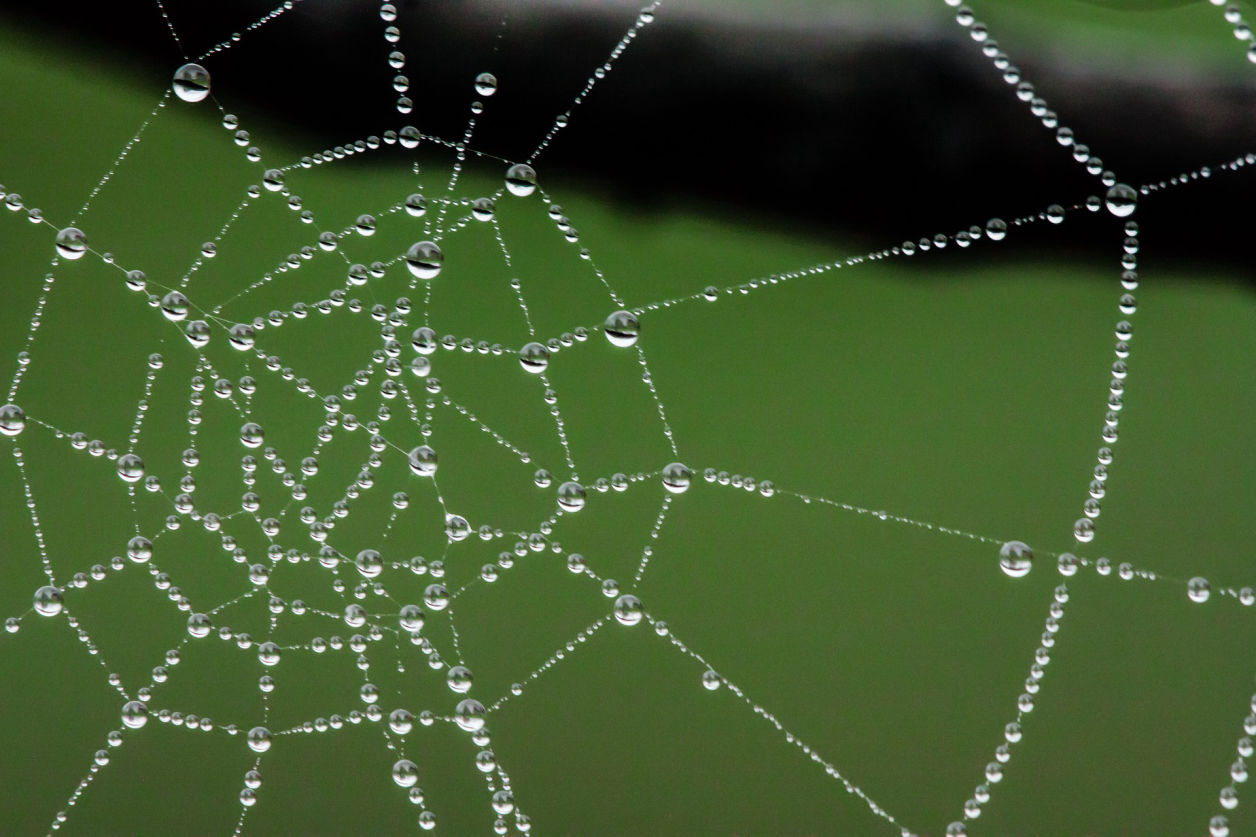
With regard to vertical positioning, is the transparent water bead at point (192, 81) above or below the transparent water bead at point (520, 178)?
above

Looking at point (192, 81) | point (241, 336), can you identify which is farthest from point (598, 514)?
point (192, 81)

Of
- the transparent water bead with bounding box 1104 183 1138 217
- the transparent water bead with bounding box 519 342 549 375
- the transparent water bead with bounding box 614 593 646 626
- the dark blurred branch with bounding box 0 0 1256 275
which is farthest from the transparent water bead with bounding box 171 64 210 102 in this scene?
the transparent water bead with bounding box 1104 183 1138 217

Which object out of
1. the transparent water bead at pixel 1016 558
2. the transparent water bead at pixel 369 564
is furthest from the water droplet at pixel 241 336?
the transparent water bead at pixel 1016 558

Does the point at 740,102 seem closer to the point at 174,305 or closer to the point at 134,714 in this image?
the point at 174,305

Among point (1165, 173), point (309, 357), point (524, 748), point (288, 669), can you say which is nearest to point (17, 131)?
point (309, 357)

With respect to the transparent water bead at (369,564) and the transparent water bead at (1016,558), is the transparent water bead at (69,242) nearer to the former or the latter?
the transparent water bead at (369,564)

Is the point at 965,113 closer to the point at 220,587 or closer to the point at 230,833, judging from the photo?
the point at 220,587
